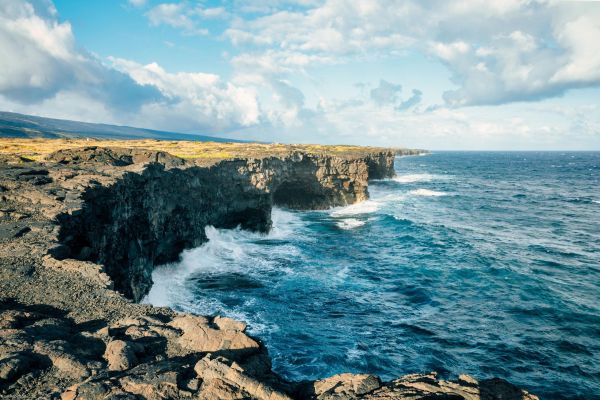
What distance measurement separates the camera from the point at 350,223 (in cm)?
5925

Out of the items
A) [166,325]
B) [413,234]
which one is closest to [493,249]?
[413,234]

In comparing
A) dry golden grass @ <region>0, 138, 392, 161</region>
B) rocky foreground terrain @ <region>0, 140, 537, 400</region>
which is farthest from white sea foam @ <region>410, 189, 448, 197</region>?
rocky foreground terrain @ <region>0, 140, 537, 400</region>

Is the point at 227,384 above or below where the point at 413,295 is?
above

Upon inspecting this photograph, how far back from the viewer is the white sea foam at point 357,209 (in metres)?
67.7

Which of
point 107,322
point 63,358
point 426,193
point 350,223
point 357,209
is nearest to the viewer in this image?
point 63,358

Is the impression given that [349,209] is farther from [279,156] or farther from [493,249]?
[493,249]

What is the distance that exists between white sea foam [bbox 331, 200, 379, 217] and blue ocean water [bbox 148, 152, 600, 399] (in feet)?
23.6

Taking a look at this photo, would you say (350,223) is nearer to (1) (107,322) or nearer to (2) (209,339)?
(2) (209,339)

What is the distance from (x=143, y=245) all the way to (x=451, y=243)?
1481 inches

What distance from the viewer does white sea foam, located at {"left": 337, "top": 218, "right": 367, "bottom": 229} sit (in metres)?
57.1

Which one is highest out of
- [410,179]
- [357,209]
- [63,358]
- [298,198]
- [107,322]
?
[63,358]

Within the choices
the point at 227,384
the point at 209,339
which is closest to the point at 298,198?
the point at 209,339

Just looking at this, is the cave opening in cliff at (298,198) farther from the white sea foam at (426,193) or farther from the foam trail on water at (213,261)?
the white sea foam at (426,193)

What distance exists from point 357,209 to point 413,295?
1569 inches
